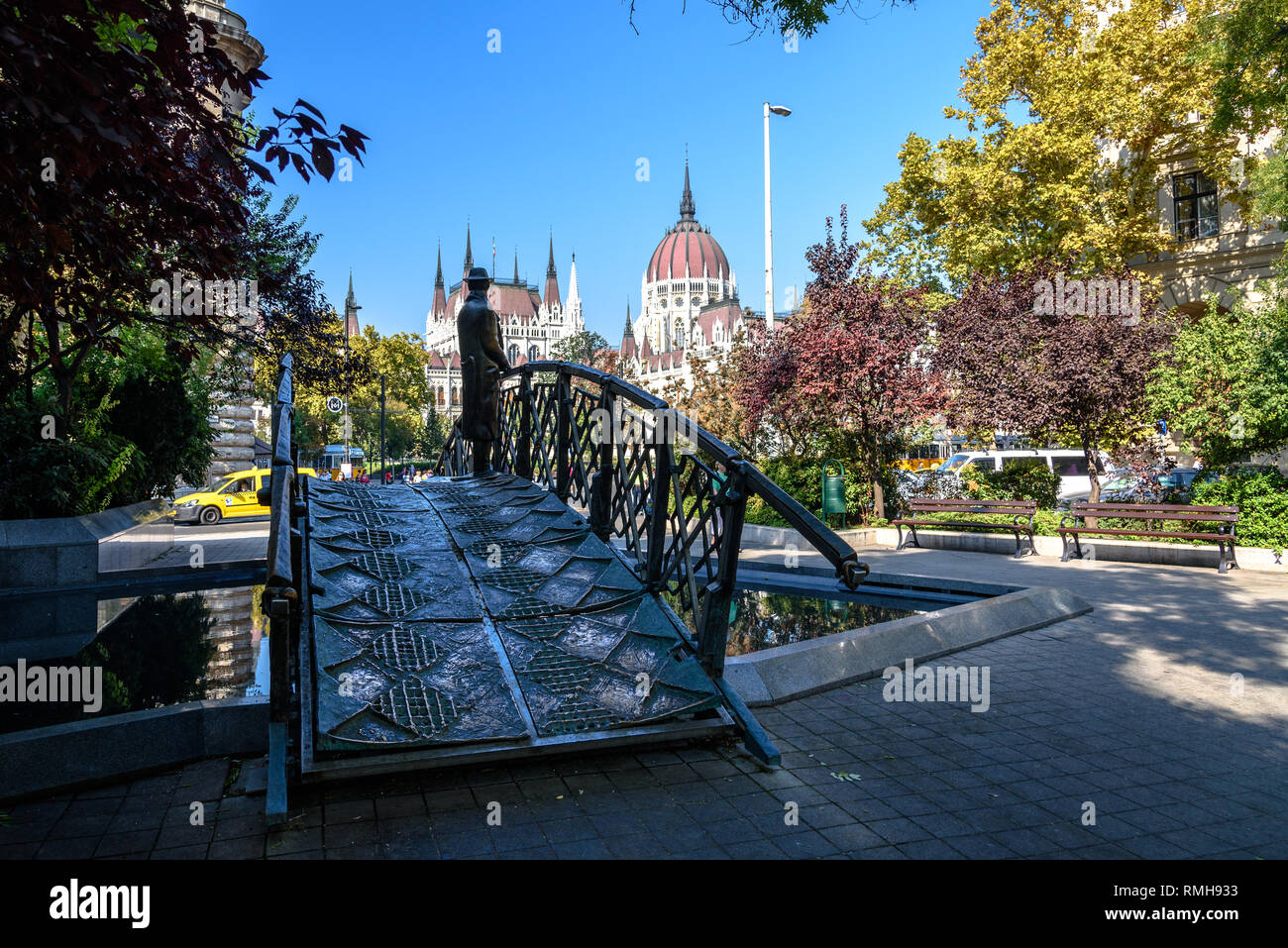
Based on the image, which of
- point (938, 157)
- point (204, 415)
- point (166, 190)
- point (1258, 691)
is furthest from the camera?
point (938, 157)

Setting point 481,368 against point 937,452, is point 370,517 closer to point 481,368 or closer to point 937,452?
point 481,368

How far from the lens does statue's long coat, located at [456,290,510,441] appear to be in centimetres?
987

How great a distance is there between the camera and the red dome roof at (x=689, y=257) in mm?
160875

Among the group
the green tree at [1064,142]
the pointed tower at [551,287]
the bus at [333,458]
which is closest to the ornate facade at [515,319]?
the pointed tower at [551,287]

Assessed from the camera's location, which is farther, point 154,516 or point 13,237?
point 154,516

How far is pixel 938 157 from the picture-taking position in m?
27.2

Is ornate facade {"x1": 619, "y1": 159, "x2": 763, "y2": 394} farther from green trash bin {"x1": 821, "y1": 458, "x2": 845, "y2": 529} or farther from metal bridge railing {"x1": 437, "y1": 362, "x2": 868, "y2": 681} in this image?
metal bridge railing {"x1": 437, "y1": 362, "x2": 868, "y2": 681}

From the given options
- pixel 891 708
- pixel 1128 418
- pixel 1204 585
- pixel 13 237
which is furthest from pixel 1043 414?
pixel 13 237

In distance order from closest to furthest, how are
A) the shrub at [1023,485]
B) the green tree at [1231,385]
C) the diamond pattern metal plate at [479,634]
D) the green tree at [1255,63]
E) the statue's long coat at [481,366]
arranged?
1. the diamond pattern metal plate at [479,634]
2. the statue's long coat at [481,366]
3. the green tree at [1255,63]
4. the green tree at [1231,385]
5. the shrub at [1023,485]

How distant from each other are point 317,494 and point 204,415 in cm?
931

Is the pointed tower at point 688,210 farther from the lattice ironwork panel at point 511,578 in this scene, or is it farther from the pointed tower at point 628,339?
the lattice ironwork panel at point 511,578

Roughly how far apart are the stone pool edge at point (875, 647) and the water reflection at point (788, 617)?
539 mm
